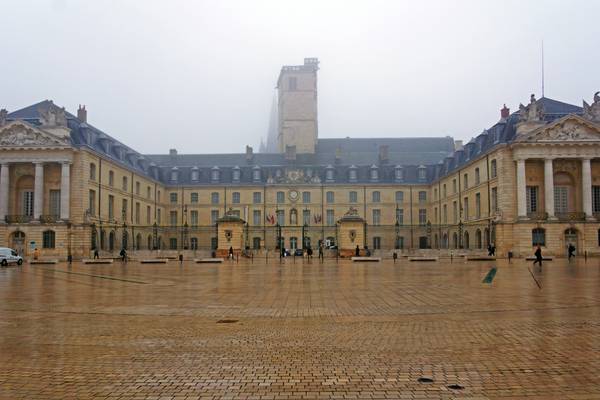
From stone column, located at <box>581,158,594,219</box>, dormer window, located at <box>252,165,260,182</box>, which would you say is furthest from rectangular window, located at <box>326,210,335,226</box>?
stone column, located at <box>581,158,594,219</box>

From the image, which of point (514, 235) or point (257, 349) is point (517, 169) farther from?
point (257, 349)

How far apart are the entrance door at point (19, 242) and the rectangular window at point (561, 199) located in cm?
4456

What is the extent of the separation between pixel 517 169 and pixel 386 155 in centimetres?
2824

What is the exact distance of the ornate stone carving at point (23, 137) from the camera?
50969 mm

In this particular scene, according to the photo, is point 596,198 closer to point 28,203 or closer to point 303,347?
point 28,203

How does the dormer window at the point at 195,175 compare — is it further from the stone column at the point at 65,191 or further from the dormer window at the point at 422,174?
the dormer window at the point at 422,174

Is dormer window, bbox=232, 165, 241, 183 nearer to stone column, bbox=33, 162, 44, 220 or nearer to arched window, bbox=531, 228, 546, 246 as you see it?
stone column, bbox=33, 162, 44, 220

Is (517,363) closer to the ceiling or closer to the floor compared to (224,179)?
closer to the floor

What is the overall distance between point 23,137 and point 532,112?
4247 centimetres

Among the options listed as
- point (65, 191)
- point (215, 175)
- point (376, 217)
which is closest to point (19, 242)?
point (65, 191)

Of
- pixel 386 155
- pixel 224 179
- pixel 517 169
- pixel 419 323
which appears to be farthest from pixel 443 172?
pixel 419 323

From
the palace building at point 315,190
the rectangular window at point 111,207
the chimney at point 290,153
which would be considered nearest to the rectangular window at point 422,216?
the palace building at point 315,190

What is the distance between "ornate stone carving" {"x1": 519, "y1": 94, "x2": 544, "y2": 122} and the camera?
1938 inches

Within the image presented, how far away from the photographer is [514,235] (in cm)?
4906
